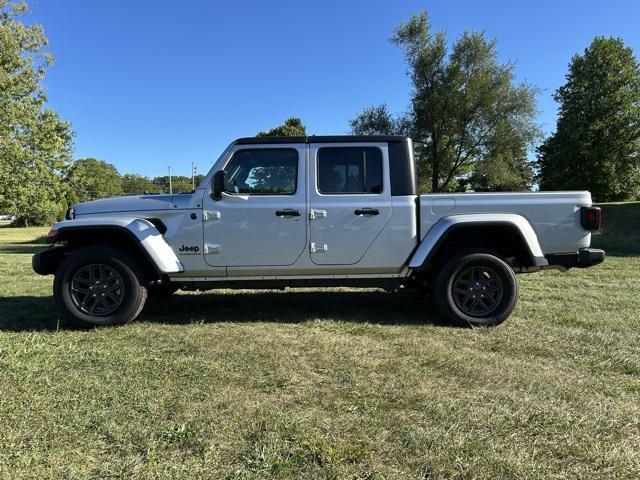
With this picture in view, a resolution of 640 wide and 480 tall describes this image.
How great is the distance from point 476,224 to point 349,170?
1.43 metres

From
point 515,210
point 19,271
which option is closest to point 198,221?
point 515,210

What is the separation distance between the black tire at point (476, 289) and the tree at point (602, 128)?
30.0 m

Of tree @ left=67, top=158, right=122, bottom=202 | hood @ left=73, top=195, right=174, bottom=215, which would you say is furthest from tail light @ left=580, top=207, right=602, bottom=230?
tree @ left=67, top=158, right=122, bottom=202

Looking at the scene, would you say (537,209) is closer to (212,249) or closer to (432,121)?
A: (212,249)

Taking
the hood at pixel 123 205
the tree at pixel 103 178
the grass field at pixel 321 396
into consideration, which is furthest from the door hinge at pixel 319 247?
the tree at pixel 103 178

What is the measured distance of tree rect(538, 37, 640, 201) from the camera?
102ft

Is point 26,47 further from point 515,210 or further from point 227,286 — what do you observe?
point 515,210

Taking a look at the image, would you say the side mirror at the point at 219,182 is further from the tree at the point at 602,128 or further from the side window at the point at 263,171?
the tree at the point at 602,128

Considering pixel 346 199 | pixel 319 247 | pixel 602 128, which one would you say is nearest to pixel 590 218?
pixel 346 199

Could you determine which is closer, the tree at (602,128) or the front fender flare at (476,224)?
the front fender flare at (476,224)

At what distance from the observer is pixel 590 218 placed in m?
4.85

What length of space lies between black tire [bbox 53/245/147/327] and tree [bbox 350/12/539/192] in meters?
17.2

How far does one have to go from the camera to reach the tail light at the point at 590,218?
4812mm

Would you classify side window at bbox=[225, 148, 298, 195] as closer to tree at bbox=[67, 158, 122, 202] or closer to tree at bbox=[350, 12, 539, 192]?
tree at bbox=[350, 12, 539, 192]
